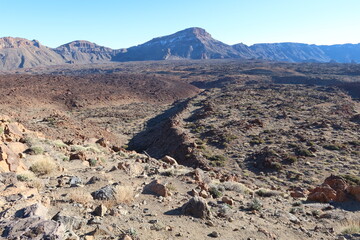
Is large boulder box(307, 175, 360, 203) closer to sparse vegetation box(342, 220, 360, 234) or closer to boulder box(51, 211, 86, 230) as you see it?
sparse vegetation box(342, 220, 360, 234)

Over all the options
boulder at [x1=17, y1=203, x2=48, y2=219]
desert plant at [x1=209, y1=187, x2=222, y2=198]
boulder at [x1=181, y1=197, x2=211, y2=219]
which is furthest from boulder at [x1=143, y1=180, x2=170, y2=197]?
boulder at [x1=17, y1=203, x2=48, y2=219]

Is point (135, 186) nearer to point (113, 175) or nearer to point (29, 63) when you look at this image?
point (113, 175)

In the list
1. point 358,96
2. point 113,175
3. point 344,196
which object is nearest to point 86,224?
point 113,175

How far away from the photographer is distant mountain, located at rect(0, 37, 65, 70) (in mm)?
153512

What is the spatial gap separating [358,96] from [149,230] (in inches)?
2150

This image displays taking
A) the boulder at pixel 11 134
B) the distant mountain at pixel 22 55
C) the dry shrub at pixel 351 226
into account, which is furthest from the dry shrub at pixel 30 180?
the distant mountain at pixel 22 55

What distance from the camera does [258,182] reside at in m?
15.5

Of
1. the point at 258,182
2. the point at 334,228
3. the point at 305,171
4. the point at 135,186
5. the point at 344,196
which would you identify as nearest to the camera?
the point at 334,228

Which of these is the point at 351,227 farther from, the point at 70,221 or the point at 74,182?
the point at 74,182

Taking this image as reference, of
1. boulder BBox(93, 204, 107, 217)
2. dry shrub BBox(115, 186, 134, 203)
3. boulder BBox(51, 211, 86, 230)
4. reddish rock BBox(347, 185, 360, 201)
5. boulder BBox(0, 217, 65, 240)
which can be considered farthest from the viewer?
reddish rock BBox(347, 185, 360, 201)

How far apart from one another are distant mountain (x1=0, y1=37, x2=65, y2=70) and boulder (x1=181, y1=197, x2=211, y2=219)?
554 feet

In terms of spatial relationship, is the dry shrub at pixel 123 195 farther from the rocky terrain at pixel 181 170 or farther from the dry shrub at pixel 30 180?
the dry shrub at pixel 30 180

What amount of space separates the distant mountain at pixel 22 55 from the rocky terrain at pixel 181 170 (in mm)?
129078

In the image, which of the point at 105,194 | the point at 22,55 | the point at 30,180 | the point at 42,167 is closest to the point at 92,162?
the point at 42,167
